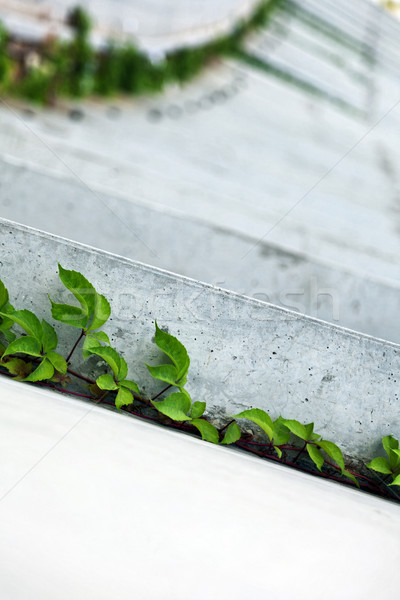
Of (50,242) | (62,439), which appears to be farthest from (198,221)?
(62,439)

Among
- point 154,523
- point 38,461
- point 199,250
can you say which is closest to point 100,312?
point 38,461

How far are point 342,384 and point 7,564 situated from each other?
90 centimetres

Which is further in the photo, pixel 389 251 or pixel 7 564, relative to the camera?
pixel 389 251

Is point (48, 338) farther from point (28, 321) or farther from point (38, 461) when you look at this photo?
point (38, 461)

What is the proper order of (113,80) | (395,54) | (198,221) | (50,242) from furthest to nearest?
(395,54) < (113,80) < (198,221) < (50,242)

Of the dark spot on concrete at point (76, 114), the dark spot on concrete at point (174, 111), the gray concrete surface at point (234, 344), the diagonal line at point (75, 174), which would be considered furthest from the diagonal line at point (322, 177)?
the dark spot on concrete at point (76, 114)

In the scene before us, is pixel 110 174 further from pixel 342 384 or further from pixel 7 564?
pixel 7 564

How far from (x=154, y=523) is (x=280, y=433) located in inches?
19.2

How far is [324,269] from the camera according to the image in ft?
7.94

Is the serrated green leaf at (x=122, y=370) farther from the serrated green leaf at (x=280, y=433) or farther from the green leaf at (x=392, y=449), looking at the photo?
the green leaf at (x=392, y=449)

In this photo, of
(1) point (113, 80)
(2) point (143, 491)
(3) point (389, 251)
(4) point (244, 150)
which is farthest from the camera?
(4) point (244, 150)

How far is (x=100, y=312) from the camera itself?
1.28 metres

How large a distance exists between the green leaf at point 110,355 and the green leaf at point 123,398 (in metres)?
0.05

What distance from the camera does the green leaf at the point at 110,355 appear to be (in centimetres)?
125
